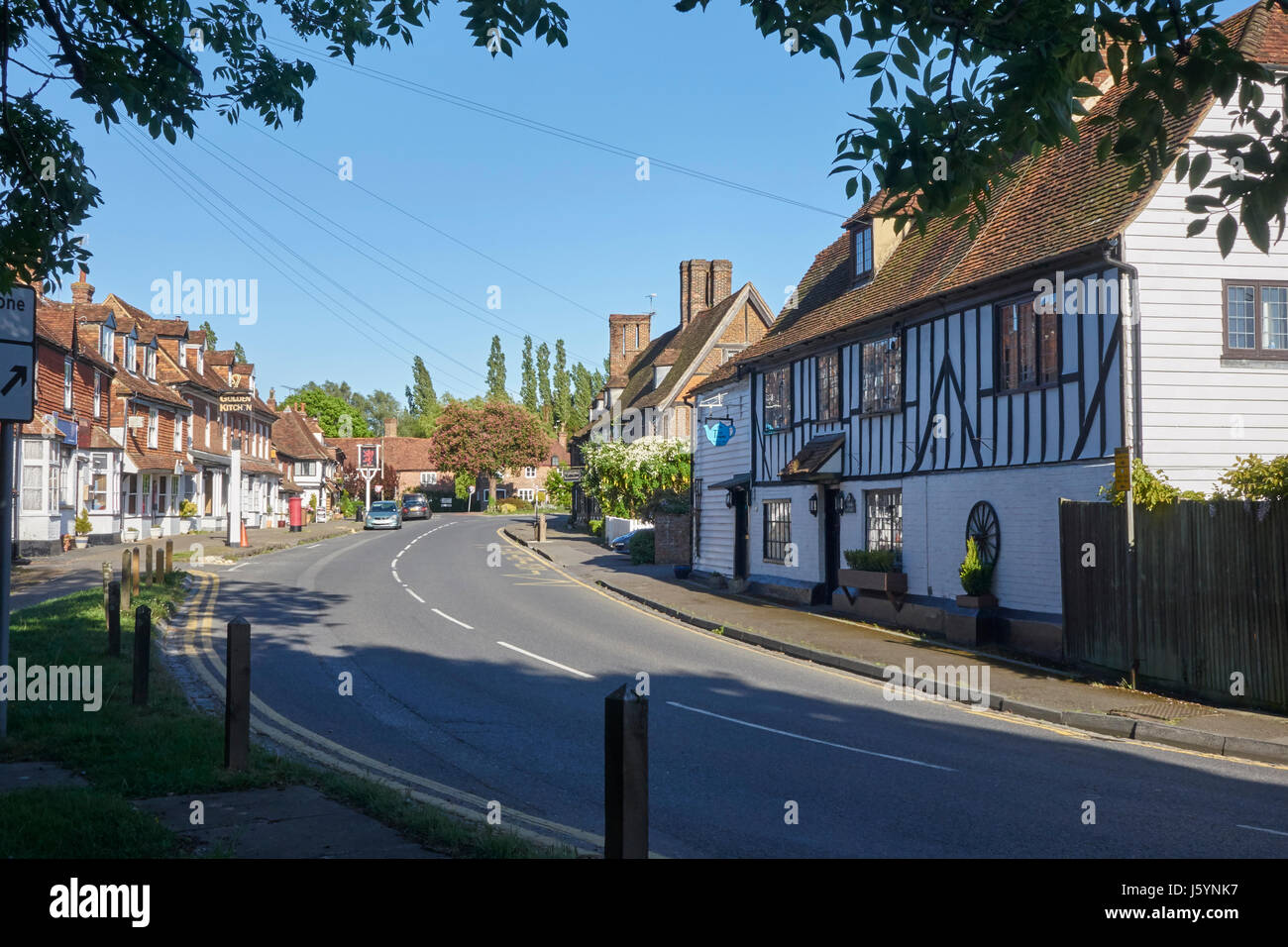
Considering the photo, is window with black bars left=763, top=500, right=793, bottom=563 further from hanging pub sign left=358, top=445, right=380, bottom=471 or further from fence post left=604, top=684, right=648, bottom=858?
hanging pub sign left=358, top=445, right=380, bottom=471

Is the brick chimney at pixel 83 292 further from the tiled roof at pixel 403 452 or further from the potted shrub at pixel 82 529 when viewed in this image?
the tiled roof at pixel 403 452

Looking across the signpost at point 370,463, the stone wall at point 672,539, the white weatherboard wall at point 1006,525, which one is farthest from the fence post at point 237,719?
the signpost at point 370,463

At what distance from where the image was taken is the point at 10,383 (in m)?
8.39

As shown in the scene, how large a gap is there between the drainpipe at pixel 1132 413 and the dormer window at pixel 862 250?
902cm

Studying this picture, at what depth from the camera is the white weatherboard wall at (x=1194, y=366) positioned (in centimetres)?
1385

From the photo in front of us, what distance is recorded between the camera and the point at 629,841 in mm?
4449

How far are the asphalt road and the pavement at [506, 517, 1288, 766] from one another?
0.52m

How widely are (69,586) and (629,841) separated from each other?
21921mm

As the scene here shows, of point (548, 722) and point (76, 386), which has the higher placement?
point (76, 386)

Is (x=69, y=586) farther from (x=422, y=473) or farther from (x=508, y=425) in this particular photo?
(x=422, y=473)

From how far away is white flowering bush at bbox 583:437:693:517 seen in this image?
141 feet

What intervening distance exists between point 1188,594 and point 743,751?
6700 millimetres

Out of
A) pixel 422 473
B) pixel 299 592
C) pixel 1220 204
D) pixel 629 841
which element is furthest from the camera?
pixel 422 473
